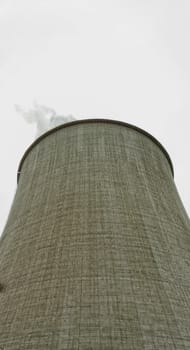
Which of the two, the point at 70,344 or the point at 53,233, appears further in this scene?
the point at 53,233

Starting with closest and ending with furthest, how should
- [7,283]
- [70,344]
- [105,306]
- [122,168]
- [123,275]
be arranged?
[70,344]
[105,306]
[123,275]
[7,283]
[122,168]

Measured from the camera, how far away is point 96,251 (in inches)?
72.3

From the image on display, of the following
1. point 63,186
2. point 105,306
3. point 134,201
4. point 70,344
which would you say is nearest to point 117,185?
point 134,201

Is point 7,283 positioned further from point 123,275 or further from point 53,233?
point 123,275

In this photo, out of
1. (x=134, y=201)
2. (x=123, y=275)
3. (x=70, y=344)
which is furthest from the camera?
(x=134, y=201)

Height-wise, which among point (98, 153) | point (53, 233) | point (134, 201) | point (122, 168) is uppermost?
point (98, 153)

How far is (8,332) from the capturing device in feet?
5.36

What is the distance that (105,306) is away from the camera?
1.56 meters

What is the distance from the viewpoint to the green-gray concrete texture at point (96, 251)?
4.97 feet

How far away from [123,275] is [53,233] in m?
0.54

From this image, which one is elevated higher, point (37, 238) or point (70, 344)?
point (37, 238)

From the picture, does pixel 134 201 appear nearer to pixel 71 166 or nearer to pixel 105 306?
pixel 71 166

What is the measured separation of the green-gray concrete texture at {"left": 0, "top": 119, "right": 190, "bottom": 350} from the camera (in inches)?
59.6

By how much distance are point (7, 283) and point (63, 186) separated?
76 centimetres
